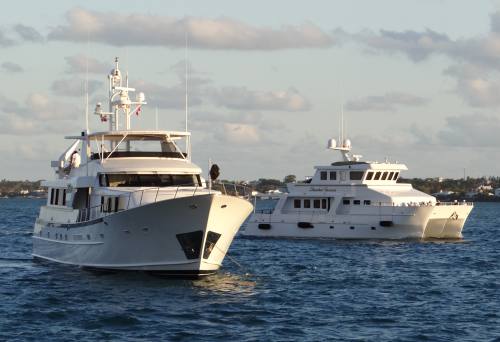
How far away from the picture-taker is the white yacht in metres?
66.4

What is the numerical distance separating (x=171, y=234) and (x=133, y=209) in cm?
168

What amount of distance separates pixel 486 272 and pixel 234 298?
1615 centimetres

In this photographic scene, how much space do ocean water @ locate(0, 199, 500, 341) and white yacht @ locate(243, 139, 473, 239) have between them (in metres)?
14.2

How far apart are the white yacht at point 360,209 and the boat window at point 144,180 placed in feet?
85.1

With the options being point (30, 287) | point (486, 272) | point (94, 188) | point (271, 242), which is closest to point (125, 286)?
point (30, 287)

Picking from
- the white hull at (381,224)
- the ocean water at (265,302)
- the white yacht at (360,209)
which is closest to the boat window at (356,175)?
the white yacht at (360,209)

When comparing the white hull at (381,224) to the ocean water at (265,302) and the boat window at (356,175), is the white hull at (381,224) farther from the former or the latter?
the ocean water at (265,302)

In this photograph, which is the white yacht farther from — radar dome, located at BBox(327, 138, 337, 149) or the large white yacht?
the large white yacht

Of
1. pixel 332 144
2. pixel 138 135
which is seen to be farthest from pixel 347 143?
pixel 138 135

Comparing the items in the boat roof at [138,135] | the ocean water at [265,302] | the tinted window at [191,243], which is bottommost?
the ocean water at [265,302]

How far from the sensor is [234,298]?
35156 millimetres

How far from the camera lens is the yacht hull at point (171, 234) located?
37.8 metres

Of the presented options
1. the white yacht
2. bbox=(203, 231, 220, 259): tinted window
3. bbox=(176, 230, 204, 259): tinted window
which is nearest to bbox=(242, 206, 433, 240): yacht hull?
the white yacht

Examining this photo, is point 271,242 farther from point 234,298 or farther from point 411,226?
point 234,298
